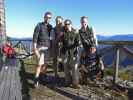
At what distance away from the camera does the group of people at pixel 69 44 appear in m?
Result: 7.68

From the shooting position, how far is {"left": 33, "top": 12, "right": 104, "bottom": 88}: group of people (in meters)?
7.68

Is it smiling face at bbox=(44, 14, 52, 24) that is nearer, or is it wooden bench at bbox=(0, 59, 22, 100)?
wooden bench at bbox=(0, 59, 22, 100)

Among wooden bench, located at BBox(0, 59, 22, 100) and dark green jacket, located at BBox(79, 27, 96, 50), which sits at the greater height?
dark green jacket, located at BBox(79, 27, 96, 50)

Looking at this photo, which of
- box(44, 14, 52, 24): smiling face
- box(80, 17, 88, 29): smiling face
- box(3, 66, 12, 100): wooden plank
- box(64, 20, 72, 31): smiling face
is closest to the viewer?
box(3, 66, 12, 100): wooden plank

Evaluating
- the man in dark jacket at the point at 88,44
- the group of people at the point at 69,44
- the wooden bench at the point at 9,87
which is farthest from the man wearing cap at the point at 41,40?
the man in dark jacket at the point at 88,44

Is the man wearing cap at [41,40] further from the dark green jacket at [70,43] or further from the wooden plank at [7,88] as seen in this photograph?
the wooden plank at [7,88]

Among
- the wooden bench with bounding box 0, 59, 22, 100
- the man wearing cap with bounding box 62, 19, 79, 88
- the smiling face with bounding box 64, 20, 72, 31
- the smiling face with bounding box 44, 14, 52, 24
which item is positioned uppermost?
the smiling face with bounding box 44, 14, 52, 24

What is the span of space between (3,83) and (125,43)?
266 cm

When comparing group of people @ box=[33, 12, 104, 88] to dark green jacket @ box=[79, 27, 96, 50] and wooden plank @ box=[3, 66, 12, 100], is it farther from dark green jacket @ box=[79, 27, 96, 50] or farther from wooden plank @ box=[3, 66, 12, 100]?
wooden plank @ box=[3, 66, 12, 100]

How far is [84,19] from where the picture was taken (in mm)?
7535

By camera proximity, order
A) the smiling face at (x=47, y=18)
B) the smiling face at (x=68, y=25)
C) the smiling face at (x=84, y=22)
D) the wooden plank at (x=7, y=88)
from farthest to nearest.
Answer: the smiling face at (x=47, y=18) → the smiling face at (x=68, y=25) → the smiling face at (x=84, y=22) → the wooden plank at (x=7, y=88)

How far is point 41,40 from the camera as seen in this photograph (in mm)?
7938

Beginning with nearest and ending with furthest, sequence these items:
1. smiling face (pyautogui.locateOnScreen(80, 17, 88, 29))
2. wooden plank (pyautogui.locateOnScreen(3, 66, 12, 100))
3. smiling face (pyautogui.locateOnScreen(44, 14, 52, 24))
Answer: wooden plank (pyautogui.locateOnScreen(3, 66, 12, 100)) < smiling face (pyautogui.locateOnScreen(80, 17, 88, 29)) < smiling face (pyautogui.locateOnScreen(44, 14, 52, 24))

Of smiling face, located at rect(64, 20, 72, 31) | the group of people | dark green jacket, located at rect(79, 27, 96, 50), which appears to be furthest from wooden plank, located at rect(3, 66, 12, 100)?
dark green jacket, located at rect(79, 27, 96, 50)
